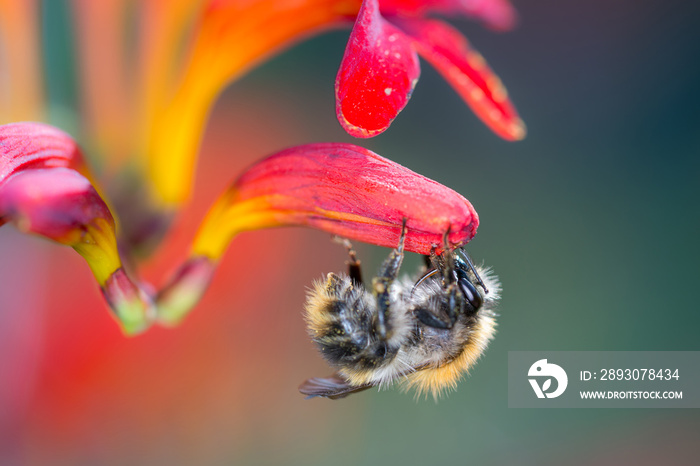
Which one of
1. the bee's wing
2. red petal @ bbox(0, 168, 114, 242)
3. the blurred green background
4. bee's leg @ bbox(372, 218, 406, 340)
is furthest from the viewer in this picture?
the blurred green background

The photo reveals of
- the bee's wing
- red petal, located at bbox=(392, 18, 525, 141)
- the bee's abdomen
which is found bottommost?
the bee's wing

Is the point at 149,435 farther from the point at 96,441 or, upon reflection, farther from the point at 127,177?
the point at 127,177

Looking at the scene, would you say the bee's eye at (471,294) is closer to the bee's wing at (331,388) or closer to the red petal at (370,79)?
the bee's wing at (331,388)

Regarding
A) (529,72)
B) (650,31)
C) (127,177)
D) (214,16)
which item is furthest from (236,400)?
(650,31)

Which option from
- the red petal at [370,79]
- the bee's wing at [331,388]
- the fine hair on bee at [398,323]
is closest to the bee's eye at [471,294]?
the fine hair on bee at [398,323]

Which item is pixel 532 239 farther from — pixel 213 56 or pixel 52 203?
pixel 52 203

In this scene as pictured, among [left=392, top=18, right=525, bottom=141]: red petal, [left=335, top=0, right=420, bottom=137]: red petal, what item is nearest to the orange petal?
[left=392, top=18, right=525, bottom=141]: red petal

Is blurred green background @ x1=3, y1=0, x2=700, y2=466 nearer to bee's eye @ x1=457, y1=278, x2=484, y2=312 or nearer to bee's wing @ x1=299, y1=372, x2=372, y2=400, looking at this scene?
bee's wing @ x1=299, y1=372, x2=372, y2=400
